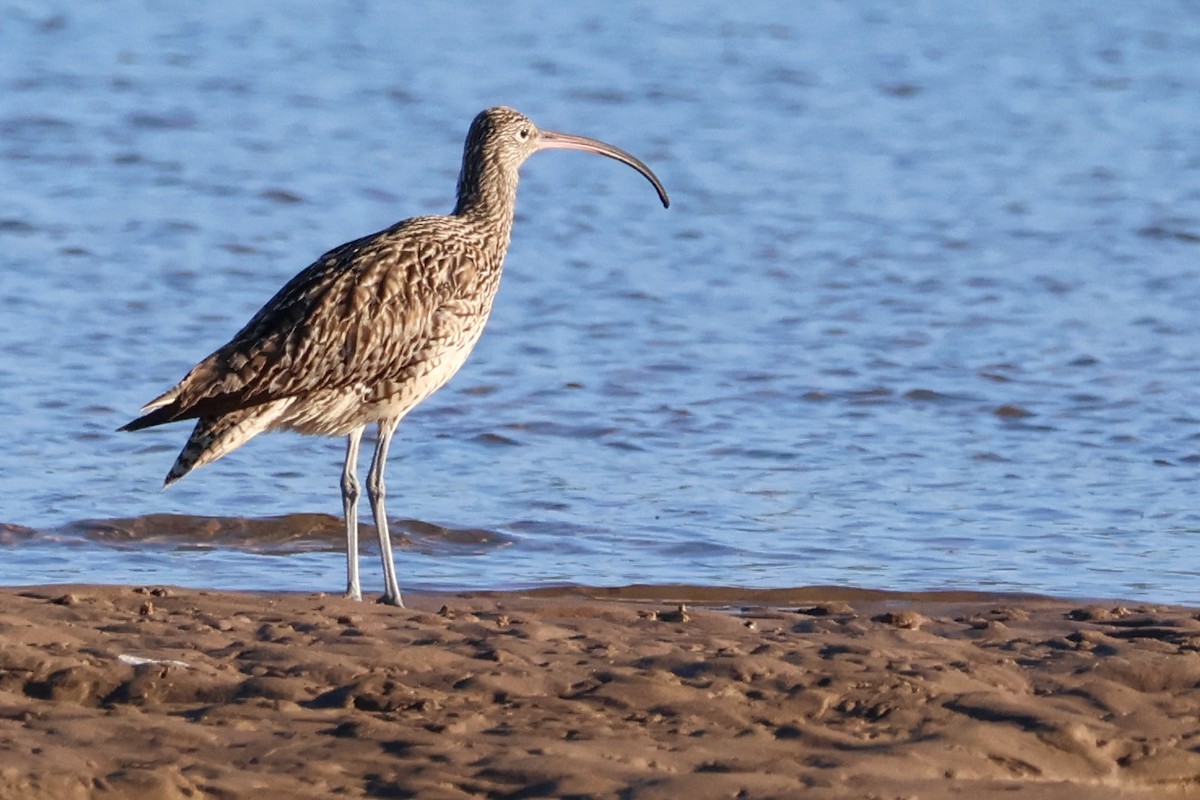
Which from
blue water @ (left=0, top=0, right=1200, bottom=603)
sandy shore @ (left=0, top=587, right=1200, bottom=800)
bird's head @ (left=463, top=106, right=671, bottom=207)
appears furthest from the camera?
blue water @ (left=0, top=0, right=1200, bottom=603)

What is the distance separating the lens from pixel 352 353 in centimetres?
839

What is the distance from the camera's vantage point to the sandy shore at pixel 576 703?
18.3 feet

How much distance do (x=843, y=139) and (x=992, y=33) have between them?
6.63 metres

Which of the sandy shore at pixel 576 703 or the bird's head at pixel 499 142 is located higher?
the bird's head at pixel 499 142

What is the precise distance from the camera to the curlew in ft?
27.0

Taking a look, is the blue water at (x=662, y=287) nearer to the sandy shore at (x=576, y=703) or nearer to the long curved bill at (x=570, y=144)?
the long curved bill at (x=570, y=144)

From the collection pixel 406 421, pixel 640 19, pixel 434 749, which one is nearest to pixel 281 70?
pixel 640 19

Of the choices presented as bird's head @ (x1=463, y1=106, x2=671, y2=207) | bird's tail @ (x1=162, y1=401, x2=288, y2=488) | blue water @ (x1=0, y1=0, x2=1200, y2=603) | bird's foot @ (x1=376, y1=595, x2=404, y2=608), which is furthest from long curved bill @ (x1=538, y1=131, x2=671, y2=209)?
bird's foot @ (x1=376, y1=595, x2=404, y2=608)

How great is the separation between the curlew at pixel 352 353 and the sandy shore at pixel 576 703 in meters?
0.77

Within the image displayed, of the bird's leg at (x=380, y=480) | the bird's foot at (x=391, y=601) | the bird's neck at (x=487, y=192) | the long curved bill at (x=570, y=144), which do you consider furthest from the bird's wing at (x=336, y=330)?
the long curved bill at (x=570, y=144)

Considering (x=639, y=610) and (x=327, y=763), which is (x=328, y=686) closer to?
(x=327, y=763)

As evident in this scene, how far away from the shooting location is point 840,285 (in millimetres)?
15008

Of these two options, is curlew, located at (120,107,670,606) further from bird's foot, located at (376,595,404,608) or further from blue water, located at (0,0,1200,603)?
blue water, located at (0,0,1200,603)

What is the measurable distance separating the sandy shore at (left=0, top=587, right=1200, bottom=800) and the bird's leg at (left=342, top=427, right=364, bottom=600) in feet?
1.76
